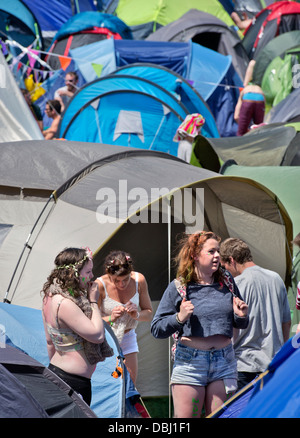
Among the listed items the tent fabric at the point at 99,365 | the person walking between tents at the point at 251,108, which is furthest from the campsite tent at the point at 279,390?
the person walking between tents at the point at 251,108

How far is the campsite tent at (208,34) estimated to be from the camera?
16.1 metres

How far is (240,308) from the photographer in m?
4.62

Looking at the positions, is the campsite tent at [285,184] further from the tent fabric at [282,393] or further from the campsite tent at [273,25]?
the campsite tent at [273,25]

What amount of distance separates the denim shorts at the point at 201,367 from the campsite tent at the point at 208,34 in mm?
11751

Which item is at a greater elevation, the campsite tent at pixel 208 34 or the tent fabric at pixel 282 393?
the tent fabric at pixel 282 393

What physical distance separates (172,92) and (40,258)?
23.1 ft

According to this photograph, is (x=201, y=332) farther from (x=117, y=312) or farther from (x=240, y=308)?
(x=117, y=312)

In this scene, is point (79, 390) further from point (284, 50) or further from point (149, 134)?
point (284, 50)

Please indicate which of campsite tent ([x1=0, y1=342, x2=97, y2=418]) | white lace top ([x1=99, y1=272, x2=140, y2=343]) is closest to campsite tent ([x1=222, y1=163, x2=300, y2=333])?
white lace top ([x1=99, y1=272, x2=140, y2=343])

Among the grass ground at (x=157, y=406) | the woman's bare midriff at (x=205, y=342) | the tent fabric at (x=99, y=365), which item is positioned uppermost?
the woman's bare midriff at (x=205, y=342)

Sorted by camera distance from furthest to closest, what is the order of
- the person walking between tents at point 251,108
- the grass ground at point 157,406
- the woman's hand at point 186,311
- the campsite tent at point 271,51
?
the campsite tent at point 271,51, the person walking between tents at point 251,108, the grass ground at point 157,406, the woman's hand at point 186,311

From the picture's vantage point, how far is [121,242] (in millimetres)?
6820

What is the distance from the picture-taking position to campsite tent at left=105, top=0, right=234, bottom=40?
58.3ft

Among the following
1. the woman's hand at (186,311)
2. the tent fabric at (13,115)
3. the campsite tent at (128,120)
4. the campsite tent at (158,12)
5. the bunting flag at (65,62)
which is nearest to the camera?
the woman's hand at (186,311)
